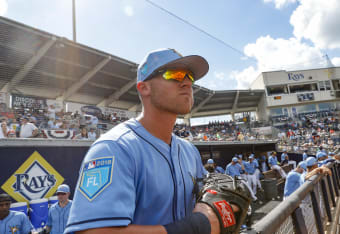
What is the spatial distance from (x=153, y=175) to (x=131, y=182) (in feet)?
0.47

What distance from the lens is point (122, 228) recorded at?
0.78 m

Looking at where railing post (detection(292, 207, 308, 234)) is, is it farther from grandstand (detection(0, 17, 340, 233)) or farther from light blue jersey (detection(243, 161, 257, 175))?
light blue jersey (detection(243, 161, 257, 175))

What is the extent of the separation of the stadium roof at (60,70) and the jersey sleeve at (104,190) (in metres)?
13.4

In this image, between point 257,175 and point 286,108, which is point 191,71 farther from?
point 286,108

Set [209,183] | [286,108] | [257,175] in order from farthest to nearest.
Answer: [286,108] → [257,175] → [209,183]

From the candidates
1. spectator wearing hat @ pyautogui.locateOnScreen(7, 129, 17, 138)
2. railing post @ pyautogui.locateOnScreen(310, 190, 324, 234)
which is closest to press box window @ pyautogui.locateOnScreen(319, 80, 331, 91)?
railing post @ pyautogui.locateOnScreen(310, 190, 324, 234)

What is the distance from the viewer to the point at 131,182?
0.92 metres

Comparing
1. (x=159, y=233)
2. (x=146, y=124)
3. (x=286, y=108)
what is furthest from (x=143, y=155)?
(x=286, y=108)

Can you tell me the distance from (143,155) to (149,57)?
0.58 m

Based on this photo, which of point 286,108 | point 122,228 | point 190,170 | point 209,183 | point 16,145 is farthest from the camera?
point 286,108

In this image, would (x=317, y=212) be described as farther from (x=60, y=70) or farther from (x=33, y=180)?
(x=60, y=70)

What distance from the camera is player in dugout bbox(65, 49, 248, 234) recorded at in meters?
0.81

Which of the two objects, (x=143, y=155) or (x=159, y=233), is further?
(x=143, y=155)

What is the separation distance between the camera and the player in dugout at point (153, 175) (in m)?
0.81
